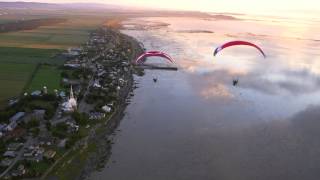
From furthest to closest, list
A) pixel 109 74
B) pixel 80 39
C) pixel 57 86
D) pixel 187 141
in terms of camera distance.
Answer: pixel 80 39, pixel 109 74, pixel 57 86, pixel 187 141

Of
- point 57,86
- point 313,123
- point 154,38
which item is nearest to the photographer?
point 313,123

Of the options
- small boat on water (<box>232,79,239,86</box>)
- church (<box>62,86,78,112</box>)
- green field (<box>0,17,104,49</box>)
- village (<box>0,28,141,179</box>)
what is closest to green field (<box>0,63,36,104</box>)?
village (<box>0,28,141,179</box>)

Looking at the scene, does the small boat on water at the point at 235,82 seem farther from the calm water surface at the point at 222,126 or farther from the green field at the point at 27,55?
the green field at the point at 27,55

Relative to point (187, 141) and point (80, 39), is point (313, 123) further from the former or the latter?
point (80, 39)

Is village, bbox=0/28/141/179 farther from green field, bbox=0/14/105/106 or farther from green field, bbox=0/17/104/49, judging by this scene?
green field, bbox=0/17/104/49

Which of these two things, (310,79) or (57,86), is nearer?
(57,86)

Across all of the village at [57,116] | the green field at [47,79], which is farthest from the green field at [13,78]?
the village at [57,116]

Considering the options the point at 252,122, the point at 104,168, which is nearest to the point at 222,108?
the point at 252,122
